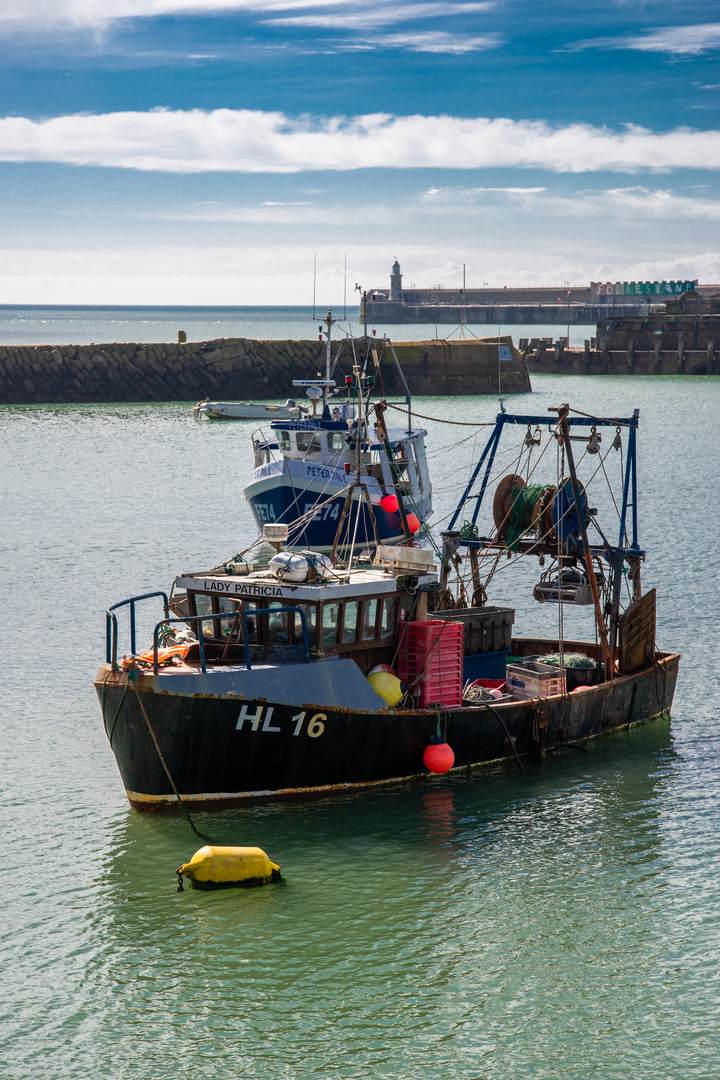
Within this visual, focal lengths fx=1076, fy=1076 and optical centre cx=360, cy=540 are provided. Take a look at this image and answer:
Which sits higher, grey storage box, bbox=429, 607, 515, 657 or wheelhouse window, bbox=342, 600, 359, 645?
wheelhouse window, bbox=342, 600, 359, 645

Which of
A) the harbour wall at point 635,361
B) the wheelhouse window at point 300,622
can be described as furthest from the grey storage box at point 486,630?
the harbour wall at point 635,361

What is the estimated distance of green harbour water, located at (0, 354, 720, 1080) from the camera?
11.1 m

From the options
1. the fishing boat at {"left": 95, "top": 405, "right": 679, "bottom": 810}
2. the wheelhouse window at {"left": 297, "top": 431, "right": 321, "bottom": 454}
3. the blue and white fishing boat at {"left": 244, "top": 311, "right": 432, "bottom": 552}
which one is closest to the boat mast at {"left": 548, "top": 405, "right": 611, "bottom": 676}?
the fishing boat at {"left": 95, "top": 405, "right": 679, "bottom": 810}

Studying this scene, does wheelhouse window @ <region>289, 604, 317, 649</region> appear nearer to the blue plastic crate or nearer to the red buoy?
the red buoy

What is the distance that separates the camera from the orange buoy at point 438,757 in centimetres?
1656

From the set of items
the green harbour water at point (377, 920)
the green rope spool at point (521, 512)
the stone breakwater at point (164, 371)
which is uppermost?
the stone breakwater at point (164, 371)

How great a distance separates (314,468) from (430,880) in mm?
21701

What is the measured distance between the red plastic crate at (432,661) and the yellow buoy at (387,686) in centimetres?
44

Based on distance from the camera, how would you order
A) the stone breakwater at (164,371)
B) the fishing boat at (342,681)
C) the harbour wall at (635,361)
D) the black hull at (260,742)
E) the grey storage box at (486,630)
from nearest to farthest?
1. the black hull at (260,742)
2. the fishing boat at (342,681)
3. the grey storage box at (486,630)
4. the stone breakwater at (164,371)
5. the harbour wall at (635,361)

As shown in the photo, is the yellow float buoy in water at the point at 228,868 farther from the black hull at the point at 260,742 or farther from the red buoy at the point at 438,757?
the red buoy at the point at 438,757

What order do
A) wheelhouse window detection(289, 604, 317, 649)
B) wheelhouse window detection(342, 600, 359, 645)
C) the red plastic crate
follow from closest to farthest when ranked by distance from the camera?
1. wheelhouse window detection(289, 604, 317, 649)
2. wheelhouse window detection(342, 600, 359, 645)
3. the red plastic crate

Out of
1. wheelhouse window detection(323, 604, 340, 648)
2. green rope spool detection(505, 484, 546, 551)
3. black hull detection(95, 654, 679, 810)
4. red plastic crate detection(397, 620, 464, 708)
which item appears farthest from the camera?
green rope spool detection(505, 484, 546, 551)

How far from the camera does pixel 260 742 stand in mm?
15398

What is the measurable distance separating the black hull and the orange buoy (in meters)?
0.21
